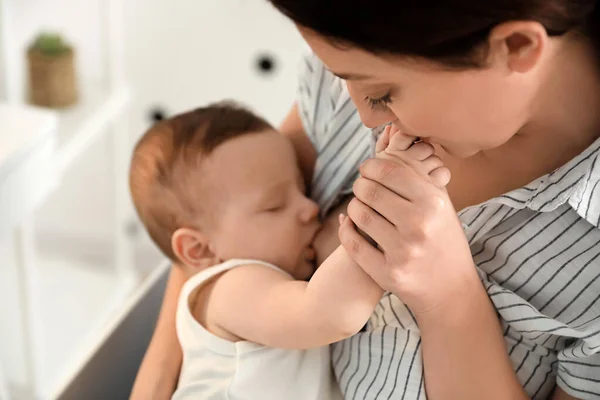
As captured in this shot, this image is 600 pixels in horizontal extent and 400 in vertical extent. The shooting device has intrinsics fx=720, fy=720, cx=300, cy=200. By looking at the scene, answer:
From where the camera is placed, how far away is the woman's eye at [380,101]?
661 mm

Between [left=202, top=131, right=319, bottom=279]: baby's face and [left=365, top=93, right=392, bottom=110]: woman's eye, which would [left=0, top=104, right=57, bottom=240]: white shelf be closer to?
[left=202, top=131, right=319, bottom=279]: baby's face

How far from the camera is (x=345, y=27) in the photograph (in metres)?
0.56

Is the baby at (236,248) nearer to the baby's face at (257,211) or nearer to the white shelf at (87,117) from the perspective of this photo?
the baby's face at (257,211)

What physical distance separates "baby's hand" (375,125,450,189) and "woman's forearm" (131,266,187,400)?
42cm

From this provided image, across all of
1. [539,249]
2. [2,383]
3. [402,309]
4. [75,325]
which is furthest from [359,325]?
[75,325]

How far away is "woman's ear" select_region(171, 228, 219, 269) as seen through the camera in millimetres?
969

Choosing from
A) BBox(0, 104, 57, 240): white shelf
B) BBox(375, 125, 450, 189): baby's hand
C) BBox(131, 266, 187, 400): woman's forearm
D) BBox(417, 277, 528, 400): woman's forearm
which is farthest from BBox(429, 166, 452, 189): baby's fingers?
BBox(0, 104, 57, 240): white shelf

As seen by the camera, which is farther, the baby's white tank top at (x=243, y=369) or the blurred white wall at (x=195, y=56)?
the blurred white wall at (x=195, y=56)

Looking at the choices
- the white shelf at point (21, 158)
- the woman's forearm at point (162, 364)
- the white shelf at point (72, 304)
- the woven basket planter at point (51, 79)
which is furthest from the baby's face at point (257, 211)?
the white shelf at point (72, 304)

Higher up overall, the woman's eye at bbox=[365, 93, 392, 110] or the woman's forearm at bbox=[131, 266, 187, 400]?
the woman's eye at bbox=[365, 93, 392, 110]

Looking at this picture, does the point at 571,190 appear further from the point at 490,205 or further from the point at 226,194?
the point at 226,194

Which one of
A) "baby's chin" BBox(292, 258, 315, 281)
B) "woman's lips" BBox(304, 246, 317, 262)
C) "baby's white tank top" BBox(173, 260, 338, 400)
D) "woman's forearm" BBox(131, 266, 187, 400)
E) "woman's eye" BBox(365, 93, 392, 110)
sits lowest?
"woman's forearm" BBox(131, 266, 187, 400)

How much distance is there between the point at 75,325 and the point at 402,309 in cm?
157

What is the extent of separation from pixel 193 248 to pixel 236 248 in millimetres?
66
